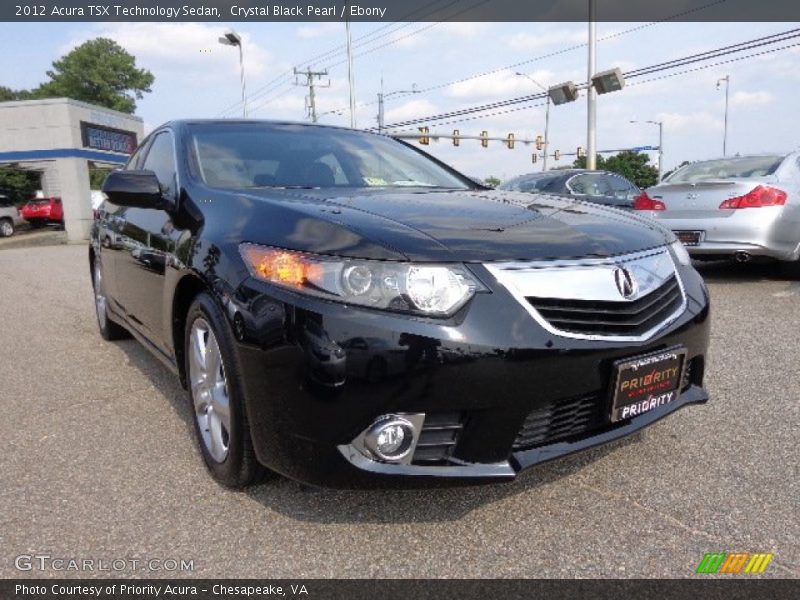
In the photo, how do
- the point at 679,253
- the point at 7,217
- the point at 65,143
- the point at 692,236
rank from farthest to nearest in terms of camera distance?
the point at 7,217, the point at 65,143, the point at 692,236, the point at 679,253

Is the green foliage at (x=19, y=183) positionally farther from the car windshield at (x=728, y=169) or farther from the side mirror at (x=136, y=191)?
the side mirror at (x=136, y=191)

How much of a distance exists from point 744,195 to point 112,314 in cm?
572

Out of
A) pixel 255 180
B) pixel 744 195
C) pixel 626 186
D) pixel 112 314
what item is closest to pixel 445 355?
pixel 255 180

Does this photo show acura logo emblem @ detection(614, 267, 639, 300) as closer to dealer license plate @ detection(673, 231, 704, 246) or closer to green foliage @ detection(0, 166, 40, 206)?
dealer license plate @ detection(673, 231, 704, 246)

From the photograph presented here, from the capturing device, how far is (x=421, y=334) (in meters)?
1.80

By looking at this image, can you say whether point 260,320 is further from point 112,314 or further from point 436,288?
point 112,314

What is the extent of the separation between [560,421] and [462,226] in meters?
0.70

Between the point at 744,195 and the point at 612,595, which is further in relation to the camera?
the point at 744,195

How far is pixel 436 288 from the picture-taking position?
186cm

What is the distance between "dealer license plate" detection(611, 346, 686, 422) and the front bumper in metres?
0.04

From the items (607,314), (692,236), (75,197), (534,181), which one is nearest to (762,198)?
(692,236)

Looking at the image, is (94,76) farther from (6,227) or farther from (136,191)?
(136,191)

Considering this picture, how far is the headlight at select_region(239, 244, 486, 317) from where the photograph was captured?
185cm

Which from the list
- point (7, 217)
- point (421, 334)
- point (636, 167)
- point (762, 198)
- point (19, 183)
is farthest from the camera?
point (636, 167)
